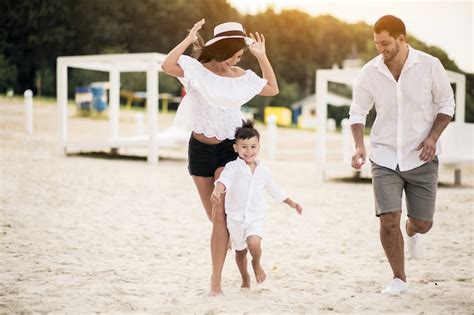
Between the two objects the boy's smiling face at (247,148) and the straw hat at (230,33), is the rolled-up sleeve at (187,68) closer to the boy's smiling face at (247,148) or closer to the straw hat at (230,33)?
the straw hat at (230,33)

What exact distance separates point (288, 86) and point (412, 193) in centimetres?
5509

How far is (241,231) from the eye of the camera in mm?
4363

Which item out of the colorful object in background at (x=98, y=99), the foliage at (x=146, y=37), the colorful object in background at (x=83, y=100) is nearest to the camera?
the foliage at (x=146, y=37)

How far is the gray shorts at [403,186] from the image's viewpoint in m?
4.53

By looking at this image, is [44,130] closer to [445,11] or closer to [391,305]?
[445,11]

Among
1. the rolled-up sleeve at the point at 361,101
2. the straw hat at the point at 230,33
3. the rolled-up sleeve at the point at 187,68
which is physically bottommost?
the rolled-up sleeve at the point at 361,101

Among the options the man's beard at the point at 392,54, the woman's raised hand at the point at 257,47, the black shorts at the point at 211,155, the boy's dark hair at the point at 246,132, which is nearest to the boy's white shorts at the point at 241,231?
the black shorts at the point at 211,155

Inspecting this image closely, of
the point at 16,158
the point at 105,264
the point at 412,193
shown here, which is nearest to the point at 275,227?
the point at 105,264

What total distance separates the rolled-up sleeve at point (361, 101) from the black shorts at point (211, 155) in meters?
0.83

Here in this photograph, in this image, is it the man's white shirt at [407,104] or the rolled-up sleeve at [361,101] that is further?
the rolled-up sleeve at [361,101]

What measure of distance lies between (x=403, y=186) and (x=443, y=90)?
2.15 feet

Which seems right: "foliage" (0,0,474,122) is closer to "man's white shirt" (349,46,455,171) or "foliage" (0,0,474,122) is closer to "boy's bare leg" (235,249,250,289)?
"man's white shirt" (349,46,455,171)

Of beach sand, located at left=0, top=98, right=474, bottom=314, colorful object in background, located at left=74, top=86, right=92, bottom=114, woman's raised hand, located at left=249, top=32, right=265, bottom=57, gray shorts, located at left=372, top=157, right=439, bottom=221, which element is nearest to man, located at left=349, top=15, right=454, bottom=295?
gray shorts, located at left=372, top=157, right=439, bottom=221

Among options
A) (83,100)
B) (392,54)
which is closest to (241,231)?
(392,54)
